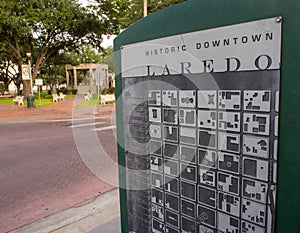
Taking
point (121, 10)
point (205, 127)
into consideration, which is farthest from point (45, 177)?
point (121, 10)

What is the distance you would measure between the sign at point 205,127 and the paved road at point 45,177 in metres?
2.59

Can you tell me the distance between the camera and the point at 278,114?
1.26 meters

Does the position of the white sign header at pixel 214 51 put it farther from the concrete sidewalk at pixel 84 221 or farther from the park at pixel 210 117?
the concrete sidewalk at pixel 84 221

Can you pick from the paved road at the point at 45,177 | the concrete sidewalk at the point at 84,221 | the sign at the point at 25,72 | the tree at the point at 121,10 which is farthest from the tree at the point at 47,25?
the concrete sidewalk at the point at 84,221

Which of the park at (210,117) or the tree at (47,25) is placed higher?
the tree at (47,25)

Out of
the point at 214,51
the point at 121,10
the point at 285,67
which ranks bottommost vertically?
the point at 285,67

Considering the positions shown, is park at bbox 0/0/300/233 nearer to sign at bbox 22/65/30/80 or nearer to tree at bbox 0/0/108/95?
sign at bbox 22/65/30/80

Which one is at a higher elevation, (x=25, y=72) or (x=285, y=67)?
(x=25, y=72)

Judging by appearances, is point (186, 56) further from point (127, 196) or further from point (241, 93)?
point (127, 196)

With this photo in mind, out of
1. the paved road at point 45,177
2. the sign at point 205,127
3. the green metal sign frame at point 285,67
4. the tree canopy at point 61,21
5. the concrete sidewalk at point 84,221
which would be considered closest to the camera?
the green metal sign frame at point 285,67

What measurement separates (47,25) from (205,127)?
20066 millimetres

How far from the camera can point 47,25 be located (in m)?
18.9

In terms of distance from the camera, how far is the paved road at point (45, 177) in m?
4.07

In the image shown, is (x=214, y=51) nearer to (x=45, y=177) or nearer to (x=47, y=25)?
(x=45, y=177)
